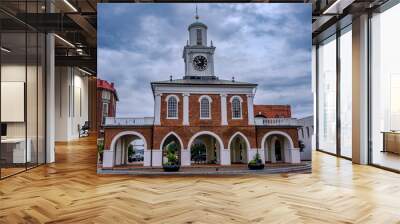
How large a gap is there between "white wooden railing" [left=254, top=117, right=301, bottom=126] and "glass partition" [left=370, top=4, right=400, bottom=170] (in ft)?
6.39

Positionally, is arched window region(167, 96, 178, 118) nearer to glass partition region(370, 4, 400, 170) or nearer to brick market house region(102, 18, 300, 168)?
brick market house region(102, 18, 300, 168)

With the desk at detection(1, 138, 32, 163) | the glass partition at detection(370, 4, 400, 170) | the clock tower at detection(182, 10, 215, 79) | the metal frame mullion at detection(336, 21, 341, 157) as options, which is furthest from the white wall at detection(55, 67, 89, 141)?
the glass partition at detection(370, 4, 400, 170)

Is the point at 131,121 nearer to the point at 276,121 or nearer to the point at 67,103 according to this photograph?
the point at 276,121

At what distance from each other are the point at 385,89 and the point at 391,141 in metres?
1.00

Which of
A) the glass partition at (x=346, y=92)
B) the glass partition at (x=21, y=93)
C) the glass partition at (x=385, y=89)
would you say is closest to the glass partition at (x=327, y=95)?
the glass partition at (x=346, y=92)

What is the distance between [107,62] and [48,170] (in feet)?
7.96

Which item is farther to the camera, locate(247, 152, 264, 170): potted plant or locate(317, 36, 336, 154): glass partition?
locate(317, 36, 336, 154): glass partition

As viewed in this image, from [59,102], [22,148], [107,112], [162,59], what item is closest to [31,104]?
[22,148]

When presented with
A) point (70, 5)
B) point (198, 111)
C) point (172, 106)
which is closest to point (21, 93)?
point (70, 5)

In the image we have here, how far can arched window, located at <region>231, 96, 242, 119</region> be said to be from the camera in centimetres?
623

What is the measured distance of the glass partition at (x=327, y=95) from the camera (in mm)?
9461

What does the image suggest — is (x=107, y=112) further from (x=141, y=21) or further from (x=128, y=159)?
(x=141, y=21)

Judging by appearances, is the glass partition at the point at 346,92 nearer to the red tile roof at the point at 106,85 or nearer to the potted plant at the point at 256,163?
the potted plant at the point at 256,163

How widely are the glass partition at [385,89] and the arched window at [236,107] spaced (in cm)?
293
